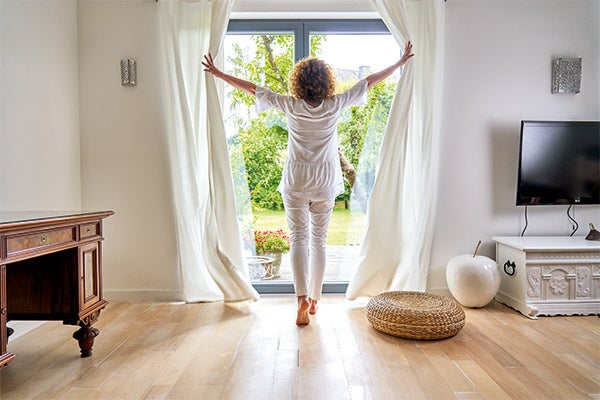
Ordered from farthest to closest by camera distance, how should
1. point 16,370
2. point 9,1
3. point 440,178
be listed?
1. point 440,178
2. point 9,1
3. point 16,370

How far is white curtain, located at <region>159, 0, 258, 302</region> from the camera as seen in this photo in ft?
9.77

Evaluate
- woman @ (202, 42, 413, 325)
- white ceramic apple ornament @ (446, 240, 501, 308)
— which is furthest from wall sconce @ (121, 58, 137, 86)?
white ceramic apple ornament @ (446, 240, 501, 308)

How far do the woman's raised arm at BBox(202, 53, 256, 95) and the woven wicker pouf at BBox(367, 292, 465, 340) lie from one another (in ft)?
5.01

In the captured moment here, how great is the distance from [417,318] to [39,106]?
2534 millimetres

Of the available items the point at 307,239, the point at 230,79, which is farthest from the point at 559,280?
the point at 230,79

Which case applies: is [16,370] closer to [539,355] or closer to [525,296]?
[539,355]

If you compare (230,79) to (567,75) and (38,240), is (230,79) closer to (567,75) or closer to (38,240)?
(38,240)

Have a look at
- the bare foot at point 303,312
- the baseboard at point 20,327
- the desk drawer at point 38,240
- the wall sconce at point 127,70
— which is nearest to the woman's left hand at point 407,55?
the bare foot at point 303,312

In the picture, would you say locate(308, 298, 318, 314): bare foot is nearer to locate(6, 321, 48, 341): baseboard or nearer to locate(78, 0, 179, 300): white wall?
locate(78, 0, 179, 300): white wall

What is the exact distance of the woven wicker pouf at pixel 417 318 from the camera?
229 centimetres

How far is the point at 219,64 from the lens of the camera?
119 inches

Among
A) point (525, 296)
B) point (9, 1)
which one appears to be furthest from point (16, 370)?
point (525, 296)

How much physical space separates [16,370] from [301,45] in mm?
2683

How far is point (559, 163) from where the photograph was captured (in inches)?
120
